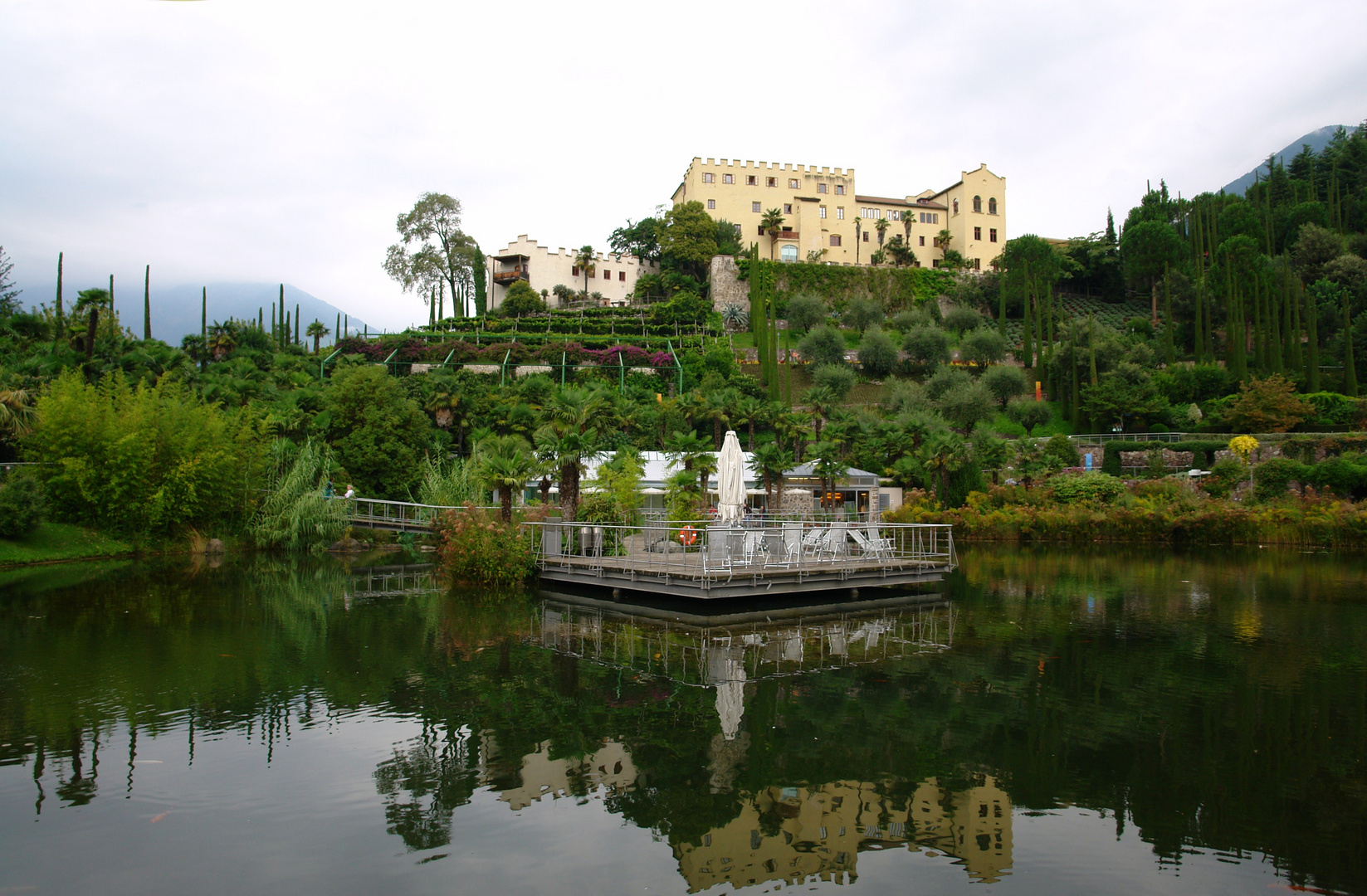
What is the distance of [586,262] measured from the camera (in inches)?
2486

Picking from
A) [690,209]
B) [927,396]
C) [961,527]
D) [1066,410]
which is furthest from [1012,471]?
[690,209]

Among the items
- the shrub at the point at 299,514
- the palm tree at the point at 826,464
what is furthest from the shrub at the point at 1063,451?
the shrub at the point at 299,514

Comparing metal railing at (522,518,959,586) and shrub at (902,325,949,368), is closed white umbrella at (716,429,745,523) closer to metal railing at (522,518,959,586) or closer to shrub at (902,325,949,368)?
metal railing at (522,518,959,586)

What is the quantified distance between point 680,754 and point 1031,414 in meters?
39.1

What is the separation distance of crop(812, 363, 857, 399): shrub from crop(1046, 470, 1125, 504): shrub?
48.8ft

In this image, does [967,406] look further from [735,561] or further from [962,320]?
[735,561]

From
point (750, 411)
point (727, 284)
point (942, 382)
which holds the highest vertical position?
point (727, 284)

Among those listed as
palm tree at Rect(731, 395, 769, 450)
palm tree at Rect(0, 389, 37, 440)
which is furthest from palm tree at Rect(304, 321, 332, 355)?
palm tree at Rect(731, 395, 769, 450)

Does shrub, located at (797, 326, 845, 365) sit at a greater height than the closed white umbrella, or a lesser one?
greater

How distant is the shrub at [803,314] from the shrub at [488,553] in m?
40.4

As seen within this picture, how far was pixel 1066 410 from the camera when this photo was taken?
43125 millimetres

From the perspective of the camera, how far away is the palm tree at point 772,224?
65.6m

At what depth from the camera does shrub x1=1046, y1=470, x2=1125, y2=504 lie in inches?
1141

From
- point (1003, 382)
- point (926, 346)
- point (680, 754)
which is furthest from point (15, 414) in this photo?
point (926, 346)
